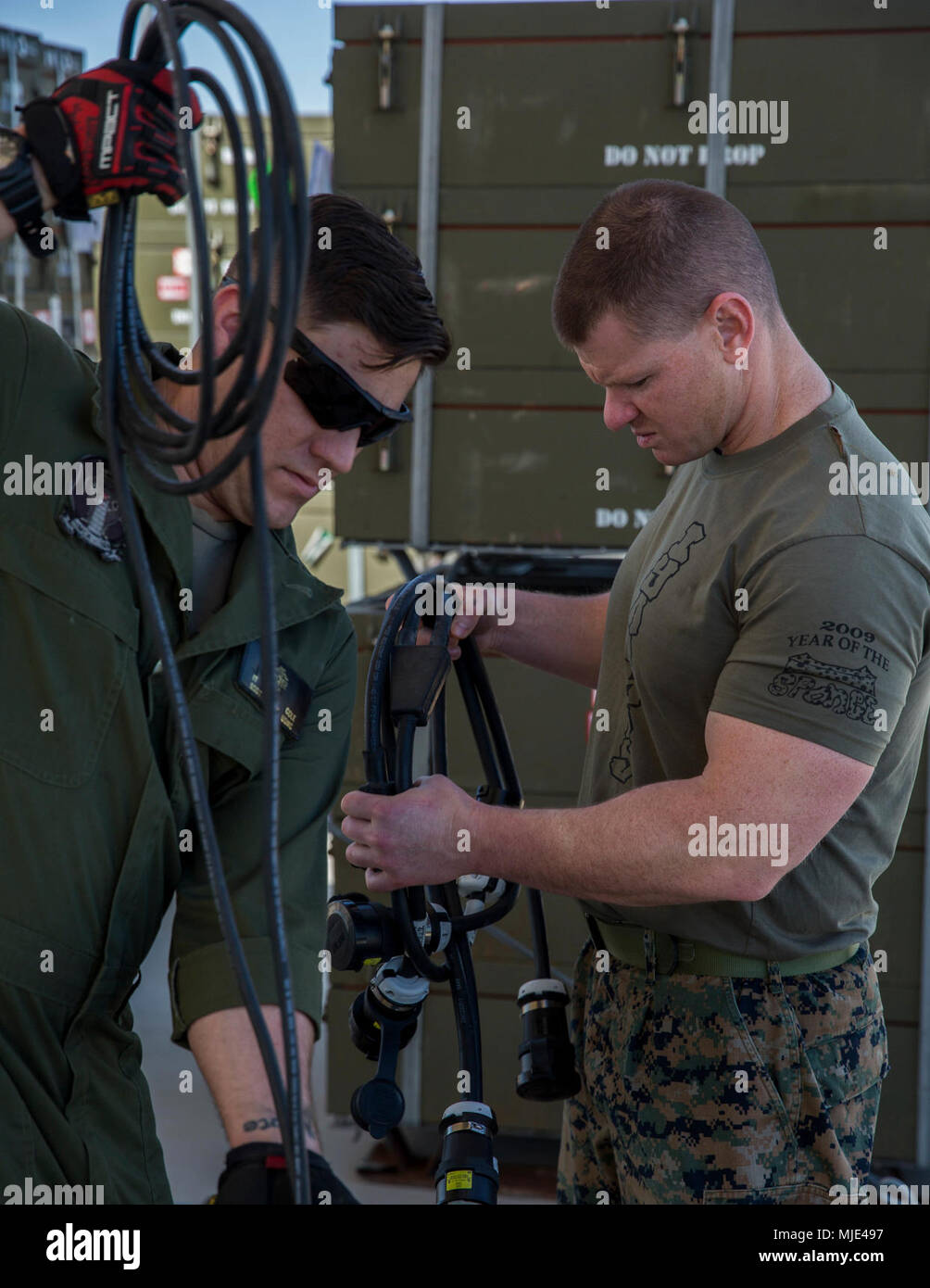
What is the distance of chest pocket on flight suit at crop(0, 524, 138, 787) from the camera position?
1143 mm

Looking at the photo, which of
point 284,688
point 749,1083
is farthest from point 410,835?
point 749,1083

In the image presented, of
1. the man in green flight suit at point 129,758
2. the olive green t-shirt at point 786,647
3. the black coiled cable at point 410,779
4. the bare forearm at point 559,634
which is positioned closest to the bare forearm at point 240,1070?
the man in green flight suit at point 129,758

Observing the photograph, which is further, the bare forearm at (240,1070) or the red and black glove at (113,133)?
the bare forearm at (240,1070)

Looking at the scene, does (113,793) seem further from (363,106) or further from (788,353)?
(363,106)

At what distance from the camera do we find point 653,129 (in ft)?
8.86

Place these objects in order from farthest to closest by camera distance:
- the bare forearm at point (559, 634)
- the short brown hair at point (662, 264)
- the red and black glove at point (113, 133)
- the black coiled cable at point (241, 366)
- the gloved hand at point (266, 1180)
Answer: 1. the bare forearm at point (559, 634)
2. the short brown hair at point (662, 264)
3. the gloved hand at point (266, 1180)
4. the red and black glove at point (113, 133)
5. the black coiled cable at point (241, 366)

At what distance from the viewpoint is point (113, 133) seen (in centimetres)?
86

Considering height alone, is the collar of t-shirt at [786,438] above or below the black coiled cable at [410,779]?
above

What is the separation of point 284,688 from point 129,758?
0.17 metres

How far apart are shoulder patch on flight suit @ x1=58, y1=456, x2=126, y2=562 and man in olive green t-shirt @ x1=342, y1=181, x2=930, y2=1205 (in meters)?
0.34

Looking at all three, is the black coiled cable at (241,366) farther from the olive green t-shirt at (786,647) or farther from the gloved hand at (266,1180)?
the olive green t-shirt at (786,647)

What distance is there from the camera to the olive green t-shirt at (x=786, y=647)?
1274 millimetres
